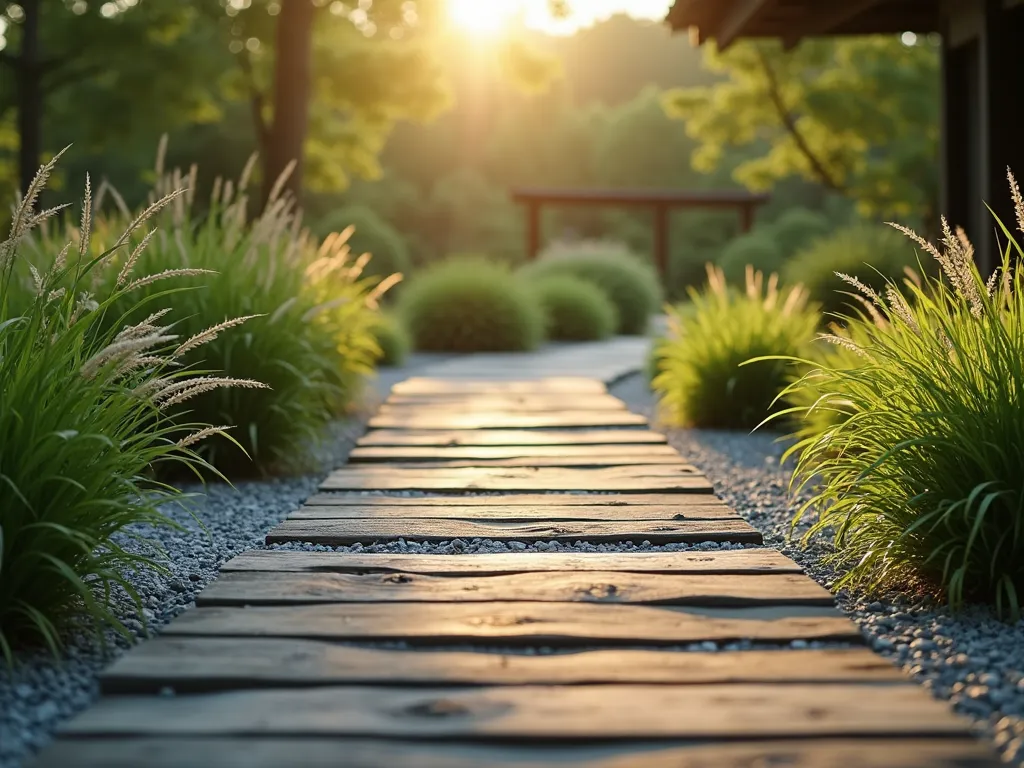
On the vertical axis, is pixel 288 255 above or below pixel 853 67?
below

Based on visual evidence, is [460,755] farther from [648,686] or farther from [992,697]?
[992,697]

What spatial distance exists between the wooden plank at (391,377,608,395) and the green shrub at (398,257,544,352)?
109 inches

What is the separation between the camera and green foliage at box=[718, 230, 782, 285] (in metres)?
15.4

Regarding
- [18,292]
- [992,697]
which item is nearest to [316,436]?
[18,292]

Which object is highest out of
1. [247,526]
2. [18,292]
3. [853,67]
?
[853,67]

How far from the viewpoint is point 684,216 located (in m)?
27.6

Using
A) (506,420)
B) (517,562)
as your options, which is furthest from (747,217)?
(517,562)

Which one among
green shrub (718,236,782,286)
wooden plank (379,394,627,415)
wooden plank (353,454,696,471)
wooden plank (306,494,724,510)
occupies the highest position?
green shrub (718,236,782,286)

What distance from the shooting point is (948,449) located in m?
1.97

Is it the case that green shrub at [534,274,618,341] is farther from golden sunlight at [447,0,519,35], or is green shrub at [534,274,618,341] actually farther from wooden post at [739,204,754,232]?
wooden post at [739,204,754,232]

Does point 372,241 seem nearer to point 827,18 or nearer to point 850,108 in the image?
point 850,108

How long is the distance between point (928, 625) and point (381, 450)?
2.15 metres

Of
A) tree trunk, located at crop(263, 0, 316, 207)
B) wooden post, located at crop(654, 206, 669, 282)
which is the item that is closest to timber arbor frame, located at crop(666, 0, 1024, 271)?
tree trunk, located at crop(263, 0, 316, 207)

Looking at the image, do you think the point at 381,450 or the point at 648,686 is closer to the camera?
the point at 648,686
